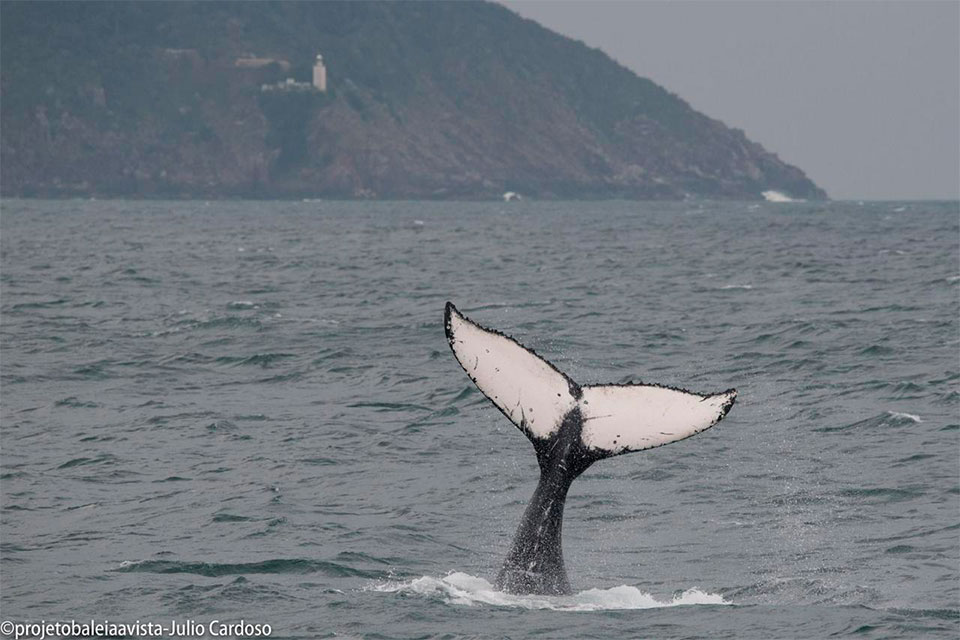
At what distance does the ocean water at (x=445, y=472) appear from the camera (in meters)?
11.1

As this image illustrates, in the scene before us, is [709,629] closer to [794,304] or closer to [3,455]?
[3,455]

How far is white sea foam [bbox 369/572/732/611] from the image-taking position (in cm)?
1050

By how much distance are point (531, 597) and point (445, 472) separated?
567 cm

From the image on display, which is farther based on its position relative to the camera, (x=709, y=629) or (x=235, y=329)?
(x=235, y=329)

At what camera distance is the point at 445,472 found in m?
16.0

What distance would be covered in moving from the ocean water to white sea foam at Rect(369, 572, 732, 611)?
0.11 ft

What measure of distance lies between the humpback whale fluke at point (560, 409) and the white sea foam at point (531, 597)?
29.7 inches

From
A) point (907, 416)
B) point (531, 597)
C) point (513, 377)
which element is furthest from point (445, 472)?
point (513, 377)

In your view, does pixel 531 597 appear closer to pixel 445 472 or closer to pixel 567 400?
pixel 567 400

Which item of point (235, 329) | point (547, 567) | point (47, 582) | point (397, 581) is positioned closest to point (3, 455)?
point (47, 582)

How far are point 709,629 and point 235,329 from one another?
18.9 m

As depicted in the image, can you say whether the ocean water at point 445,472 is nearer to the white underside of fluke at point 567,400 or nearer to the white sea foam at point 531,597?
the white sea foam at point 531,597

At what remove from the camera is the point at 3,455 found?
1645cm

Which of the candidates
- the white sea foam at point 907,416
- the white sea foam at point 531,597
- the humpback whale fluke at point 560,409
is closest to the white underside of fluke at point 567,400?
the humpback whale fluke at point 560,409
